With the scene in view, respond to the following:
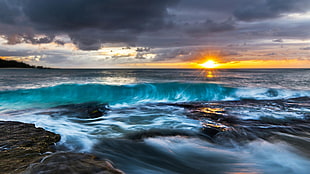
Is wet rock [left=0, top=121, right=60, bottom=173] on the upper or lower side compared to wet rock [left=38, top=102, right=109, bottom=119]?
upper

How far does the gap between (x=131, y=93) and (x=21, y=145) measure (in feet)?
39.8

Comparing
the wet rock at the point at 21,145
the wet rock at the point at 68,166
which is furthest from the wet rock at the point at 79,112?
the wet rock at the point at 68,166

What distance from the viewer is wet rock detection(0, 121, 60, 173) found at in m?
2.72

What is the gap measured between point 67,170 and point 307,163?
4.39m

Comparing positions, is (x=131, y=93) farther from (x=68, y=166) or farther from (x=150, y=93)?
(x=68, y=166)

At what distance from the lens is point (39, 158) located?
2.93m

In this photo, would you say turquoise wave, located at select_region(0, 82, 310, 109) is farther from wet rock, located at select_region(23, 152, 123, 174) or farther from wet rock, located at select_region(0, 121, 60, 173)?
wet rock, located at select_region(23, 152, 123, 174)

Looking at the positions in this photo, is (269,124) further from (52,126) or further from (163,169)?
(52,126)

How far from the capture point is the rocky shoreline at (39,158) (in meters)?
2.55

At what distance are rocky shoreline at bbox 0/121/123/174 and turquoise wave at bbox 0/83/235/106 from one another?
9653 millimetres

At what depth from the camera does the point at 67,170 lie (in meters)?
2.52

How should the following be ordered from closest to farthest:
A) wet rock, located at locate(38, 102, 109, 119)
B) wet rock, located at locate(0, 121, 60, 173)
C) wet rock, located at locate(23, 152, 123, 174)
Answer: wet rock, located at locate(23, 152, 123, 174), wet rock, located at locate(0, 121, 60, 173), wet rock, located at locate(38, 102, 109, 119)

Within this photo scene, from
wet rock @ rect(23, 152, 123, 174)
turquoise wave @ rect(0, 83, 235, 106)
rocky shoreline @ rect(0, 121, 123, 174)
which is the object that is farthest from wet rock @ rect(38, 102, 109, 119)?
wet rock @ rect(23, 152, 123, 174)

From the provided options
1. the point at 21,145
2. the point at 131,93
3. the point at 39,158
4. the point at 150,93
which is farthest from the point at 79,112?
the point at 150,93
